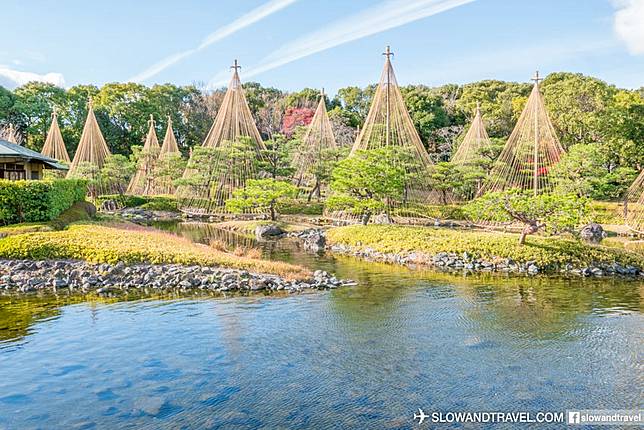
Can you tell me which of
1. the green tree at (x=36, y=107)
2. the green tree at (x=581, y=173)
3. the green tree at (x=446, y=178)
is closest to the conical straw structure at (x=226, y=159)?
the green tree at (x=446, y=178)

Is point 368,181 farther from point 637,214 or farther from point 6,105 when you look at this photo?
point 6,105

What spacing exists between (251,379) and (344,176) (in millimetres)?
16767

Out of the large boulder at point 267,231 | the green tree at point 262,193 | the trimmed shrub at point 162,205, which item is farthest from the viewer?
the trimmed shrub at point 162,205

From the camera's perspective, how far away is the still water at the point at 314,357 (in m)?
6.93

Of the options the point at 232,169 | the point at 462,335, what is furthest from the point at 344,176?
the point at 462,335

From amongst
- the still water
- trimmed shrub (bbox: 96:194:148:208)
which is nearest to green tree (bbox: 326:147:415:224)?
the still water

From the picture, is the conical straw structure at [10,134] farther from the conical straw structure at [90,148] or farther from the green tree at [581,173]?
the green tree at [581,173]

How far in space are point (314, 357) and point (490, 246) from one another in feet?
35.1

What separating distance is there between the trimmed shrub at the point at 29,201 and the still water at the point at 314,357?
6.98m

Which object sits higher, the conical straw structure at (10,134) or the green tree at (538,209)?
the conical straw structure at (10,134)

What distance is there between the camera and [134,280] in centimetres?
1379

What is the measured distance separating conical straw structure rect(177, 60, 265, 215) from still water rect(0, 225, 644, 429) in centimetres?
2012

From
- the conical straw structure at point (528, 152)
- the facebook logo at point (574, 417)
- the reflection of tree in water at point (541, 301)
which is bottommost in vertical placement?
the facebook logo at point (574, 417)

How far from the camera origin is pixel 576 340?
31.3ft
